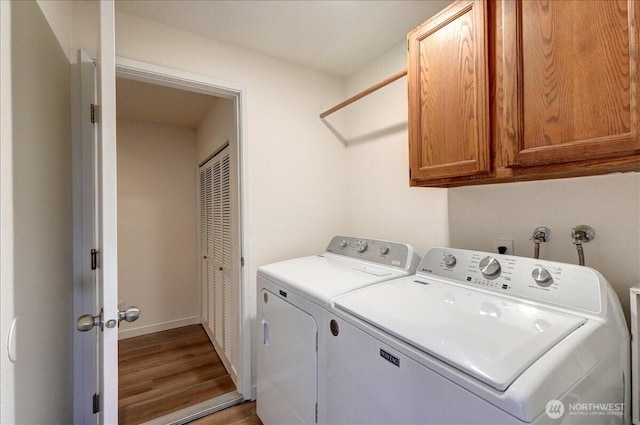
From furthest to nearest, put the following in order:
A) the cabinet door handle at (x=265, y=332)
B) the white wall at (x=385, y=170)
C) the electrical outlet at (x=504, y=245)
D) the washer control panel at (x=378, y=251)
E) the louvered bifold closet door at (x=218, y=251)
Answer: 1. the louvered bifold closet door at (x=218, y=251)
2. the white wall at (x=385, y=170)
3. the cabinet door handle at (x=265, y=332)
4. the washer control panel at (x=378, y=251)
5. the electrical outlet at (x=504, y=245)

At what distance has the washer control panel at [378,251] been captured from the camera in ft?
4.85

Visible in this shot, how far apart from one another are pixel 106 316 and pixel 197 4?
1.54 metres

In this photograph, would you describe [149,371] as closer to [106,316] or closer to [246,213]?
[246,213]

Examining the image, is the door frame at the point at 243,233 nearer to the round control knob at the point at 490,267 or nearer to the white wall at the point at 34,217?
the white wall at the point at 34,217

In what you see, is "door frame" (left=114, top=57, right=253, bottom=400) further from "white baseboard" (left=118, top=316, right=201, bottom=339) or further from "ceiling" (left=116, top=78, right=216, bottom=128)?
"white baseboard" (left=118, top=316, right=201, bottom=339)

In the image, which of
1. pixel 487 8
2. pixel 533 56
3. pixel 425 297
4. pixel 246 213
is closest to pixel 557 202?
pixel 533 56

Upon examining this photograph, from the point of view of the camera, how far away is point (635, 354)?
871 millimetres

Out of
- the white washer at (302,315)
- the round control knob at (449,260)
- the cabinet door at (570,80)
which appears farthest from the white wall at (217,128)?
the cabinet door at (570,80)

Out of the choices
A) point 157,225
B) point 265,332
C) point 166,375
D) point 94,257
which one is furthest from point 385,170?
point 157,225

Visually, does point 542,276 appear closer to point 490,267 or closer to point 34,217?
point 490,267

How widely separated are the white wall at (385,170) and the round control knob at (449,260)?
32 centimetres

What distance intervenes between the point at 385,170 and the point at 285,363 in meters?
1.35

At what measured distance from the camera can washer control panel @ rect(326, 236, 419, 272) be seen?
1478 mm

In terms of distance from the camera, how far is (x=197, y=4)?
150cm
